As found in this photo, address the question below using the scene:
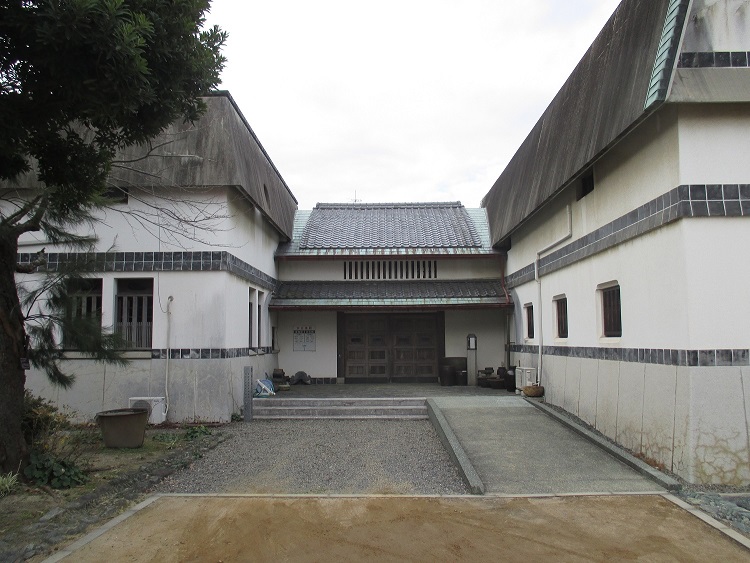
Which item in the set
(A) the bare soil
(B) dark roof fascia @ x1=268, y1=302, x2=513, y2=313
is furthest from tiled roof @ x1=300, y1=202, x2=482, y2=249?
(A) the bare soil

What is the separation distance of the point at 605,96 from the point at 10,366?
8.40 m

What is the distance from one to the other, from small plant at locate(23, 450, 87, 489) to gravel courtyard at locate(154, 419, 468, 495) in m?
0.99

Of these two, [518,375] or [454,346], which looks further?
[454,346]

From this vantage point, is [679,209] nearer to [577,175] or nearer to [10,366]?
[577,175]

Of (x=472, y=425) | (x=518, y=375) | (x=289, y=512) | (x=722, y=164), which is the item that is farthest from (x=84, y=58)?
(x=518, y=375)

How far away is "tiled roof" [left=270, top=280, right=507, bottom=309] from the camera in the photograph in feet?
49.5

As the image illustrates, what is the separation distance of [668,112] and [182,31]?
565 centimetres

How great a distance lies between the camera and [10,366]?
254 inches

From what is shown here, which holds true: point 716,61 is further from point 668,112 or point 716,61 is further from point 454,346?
point 454,346

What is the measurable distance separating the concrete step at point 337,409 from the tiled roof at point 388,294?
3.24 meters

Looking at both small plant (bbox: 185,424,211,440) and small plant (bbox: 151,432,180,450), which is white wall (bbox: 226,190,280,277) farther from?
small plant (bbox: 151,432,180,450)

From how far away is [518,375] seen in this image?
13.5 m

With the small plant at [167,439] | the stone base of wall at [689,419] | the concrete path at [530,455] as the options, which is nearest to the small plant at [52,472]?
the small plant at [167,439]

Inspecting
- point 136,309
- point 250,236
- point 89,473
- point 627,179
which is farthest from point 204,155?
point 627,179
